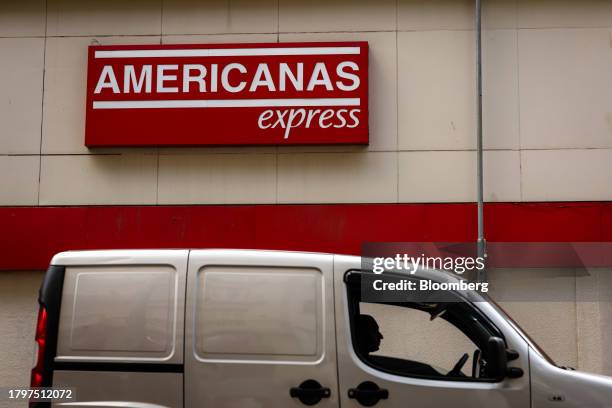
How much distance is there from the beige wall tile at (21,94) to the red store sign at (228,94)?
2.68 ft

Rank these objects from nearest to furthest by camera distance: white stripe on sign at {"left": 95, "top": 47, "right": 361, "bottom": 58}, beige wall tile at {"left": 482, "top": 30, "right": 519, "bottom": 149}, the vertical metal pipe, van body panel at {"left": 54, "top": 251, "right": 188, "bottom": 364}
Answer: van body panel at {"left": 54, "top": 251, "right": 188, "bottom": 364}
the vertical metal pipe
beige wall tile at {"left": 482, "top": 30, "right": 519, "bottom": 149}
white stripe on sign at {"left": 95, "top": 47, "right": 361, "bottom": 58}

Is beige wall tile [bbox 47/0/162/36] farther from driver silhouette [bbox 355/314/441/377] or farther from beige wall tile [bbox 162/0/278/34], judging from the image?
driver silhouette [bbox 355/314/441/377]

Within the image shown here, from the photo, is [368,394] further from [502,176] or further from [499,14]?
[499,14]

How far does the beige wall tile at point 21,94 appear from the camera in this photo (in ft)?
32.4

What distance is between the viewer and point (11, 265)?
947 cm

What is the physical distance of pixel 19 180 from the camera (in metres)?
9.76

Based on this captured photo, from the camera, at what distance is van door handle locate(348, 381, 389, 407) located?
14.5 ft

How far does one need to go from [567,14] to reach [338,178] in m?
3.94

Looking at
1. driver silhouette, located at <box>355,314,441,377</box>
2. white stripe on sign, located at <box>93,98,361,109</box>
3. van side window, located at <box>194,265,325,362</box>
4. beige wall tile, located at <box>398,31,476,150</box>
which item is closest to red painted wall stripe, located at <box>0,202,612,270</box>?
beige wall tile, located at <box>398,31,476,150</box>

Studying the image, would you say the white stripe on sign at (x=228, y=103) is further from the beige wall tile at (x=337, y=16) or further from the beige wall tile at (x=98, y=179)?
the beige wall tile at (x=337, y=16)

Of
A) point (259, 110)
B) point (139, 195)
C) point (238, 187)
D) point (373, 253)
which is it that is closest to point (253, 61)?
point (259, 110)

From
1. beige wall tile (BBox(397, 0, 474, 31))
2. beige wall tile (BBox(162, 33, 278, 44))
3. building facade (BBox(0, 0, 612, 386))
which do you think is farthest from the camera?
beige wall tile (BBox(162, 33, 278, 44))

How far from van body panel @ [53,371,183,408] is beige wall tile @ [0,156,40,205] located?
18.9 ft

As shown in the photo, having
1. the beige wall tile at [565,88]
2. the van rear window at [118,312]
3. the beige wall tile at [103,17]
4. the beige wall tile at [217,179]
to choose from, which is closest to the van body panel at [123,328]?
the van rear window at [118,312]
